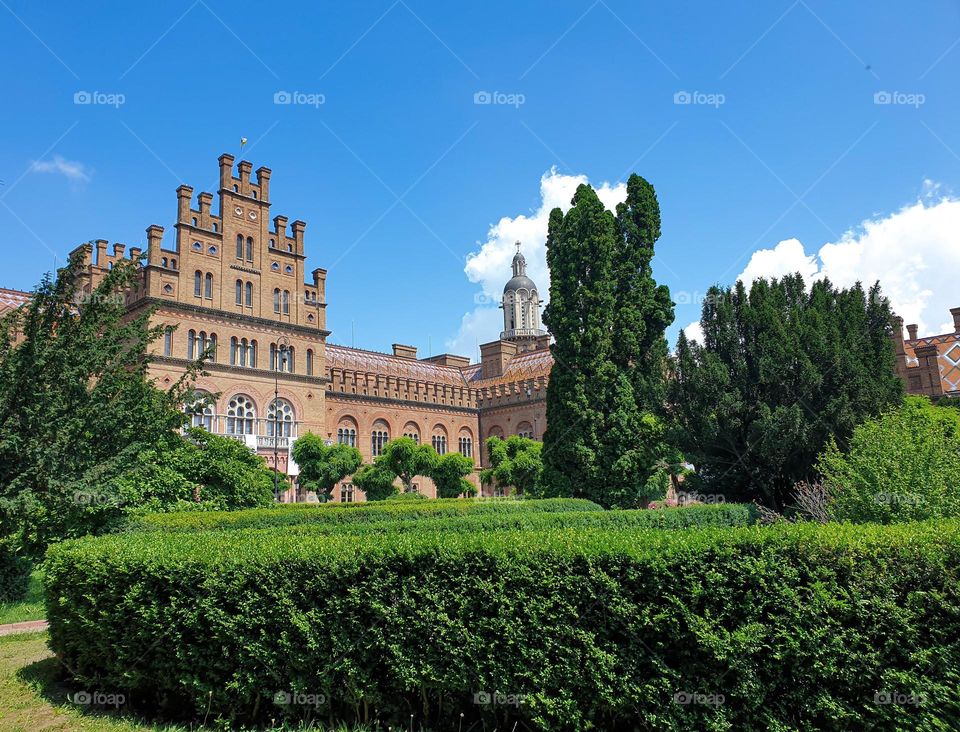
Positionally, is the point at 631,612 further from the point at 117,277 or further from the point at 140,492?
the point at 140,492

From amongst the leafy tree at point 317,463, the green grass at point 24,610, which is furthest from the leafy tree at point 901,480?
the leafy tree at point 317,463

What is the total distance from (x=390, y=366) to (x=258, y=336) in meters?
17.5

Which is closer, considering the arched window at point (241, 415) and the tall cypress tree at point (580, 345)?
the tall cypress tree at point (580, 345)

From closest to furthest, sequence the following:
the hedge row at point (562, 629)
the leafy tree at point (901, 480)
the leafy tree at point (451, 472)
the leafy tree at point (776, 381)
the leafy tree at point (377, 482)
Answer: the hedge row at point (562, 629) < the leafy tree at point (901, 480) < the leafy tree at point (776, 381) < the leafy tree at point (377, 482) < the leafy tree at point (451, 472)

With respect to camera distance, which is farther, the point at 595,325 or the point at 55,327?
the point at 595,325

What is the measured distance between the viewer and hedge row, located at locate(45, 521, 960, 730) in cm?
482

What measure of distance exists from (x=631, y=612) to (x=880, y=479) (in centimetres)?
848

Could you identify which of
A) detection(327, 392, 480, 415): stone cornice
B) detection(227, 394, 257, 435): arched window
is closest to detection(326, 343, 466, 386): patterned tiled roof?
detection(327, 392, 480, 415): stone cornice

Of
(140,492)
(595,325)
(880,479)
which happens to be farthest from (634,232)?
(140,492)

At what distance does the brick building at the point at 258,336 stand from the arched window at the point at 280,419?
62 millimetres

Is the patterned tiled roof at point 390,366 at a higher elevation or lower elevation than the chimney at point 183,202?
lower

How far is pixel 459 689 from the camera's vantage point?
5.46 m

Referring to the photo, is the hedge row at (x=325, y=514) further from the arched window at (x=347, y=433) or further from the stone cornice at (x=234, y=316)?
the arched window at (x=347, y=433)

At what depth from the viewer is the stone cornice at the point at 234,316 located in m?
36.4
